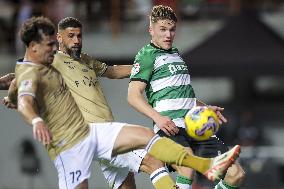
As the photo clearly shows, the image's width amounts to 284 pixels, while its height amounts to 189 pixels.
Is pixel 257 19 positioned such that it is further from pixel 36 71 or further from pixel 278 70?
pixel 36 71

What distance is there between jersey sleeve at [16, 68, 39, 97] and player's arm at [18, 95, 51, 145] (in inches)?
1.9

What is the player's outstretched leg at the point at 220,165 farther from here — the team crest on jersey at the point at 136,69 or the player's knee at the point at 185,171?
the team crest on jersey at the point at 136,69

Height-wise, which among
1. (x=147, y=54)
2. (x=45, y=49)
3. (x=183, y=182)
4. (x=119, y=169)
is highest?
(x=45, y=49)

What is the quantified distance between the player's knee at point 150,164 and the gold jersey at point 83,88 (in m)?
0.64

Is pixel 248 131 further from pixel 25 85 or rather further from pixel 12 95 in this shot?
pixel 25 85

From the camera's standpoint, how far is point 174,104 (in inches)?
429

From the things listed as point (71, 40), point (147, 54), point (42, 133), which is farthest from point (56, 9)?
point (42, 133)

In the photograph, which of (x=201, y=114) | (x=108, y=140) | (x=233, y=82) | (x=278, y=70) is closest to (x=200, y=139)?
(x=201, y=114)

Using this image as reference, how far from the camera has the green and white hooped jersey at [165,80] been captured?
35.7 feet

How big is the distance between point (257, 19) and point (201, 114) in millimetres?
9894

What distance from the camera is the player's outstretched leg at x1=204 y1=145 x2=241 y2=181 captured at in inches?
386

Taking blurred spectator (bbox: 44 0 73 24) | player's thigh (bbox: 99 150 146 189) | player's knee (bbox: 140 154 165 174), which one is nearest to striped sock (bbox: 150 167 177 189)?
player's knee (bbox: 140 154 165 174)

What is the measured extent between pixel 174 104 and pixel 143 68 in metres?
0.46

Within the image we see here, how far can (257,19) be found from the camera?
65.7 ft
